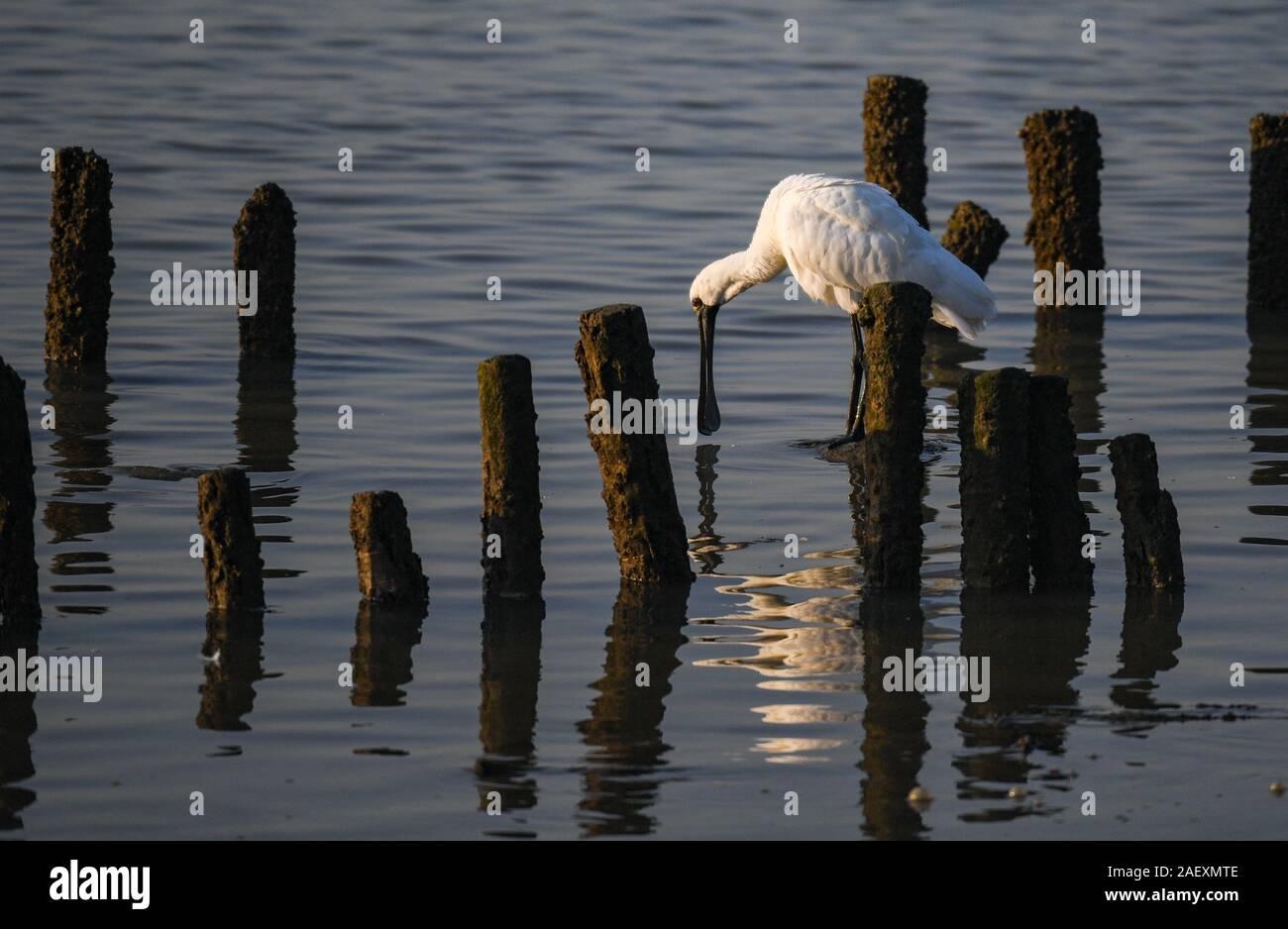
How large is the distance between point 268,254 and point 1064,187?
7.09 meters

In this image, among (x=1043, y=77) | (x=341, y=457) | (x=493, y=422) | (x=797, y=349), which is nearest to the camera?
(x=493, y=422)

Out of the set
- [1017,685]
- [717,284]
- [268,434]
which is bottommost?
[1017,685]

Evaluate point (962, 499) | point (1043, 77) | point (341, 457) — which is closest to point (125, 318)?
point (341, 457)

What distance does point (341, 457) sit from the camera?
1482 centimetres

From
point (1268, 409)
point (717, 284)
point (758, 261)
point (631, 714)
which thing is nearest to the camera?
point (631, 714)

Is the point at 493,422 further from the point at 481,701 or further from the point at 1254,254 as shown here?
the point at 1254,254

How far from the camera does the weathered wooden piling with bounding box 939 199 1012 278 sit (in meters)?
19.1

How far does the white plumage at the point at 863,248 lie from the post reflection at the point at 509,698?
4.87 metres

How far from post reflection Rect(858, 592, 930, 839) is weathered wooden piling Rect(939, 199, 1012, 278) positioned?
813 cm

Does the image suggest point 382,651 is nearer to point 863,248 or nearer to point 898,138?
point 863,248

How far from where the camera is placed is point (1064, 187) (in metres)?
19.4
